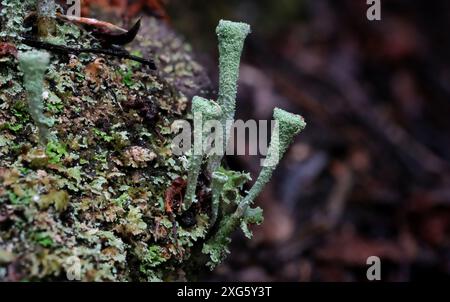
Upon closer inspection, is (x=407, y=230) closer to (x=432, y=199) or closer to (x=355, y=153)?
(x=432, y=199)

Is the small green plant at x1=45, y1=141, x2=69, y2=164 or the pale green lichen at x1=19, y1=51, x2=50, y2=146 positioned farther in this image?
the small green plant at x1=45, y1=141, x2=69, y2=164

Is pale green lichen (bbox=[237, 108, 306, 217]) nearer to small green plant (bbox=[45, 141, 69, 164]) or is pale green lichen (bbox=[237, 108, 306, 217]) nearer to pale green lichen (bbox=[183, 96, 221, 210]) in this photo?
pale green lichen (bbox=[183, 96, 221, 210])

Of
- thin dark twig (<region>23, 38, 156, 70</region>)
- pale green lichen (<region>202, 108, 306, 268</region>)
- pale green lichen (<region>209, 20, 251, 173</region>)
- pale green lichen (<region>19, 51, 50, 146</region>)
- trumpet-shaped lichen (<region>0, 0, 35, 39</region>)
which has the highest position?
trumpet-shaped lichen (<region>0, 0, 35, 39</region>)

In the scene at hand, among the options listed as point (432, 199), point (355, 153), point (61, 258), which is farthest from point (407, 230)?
point (61, 258)

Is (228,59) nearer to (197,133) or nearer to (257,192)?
(197,133)

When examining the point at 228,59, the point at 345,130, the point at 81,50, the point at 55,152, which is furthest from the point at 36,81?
the point at 345,130

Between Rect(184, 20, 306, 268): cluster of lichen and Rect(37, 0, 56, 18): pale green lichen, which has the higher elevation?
Rect(37, 0, 56, 18): pale green lichen

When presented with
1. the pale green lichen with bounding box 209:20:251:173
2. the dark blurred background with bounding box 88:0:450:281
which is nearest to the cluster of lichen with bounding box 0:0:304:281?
the pale green lichen with bounding box 209:20:251:173

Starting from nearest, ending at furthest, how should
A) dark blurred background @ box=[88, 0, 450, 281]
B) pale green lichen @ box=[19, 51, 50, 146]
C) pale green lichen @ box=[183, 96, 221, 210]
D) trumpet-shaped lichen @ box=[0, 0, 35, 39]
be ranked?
pale green lichen @ box=[19, 51, 50, 146]
pale green lichen @ box=[183, 96, 221, 210]
trumpet-shaped lichen @ box=[0, 0, 35, 39]
dark blurred background @ box=[88, 0, 450, 281]
